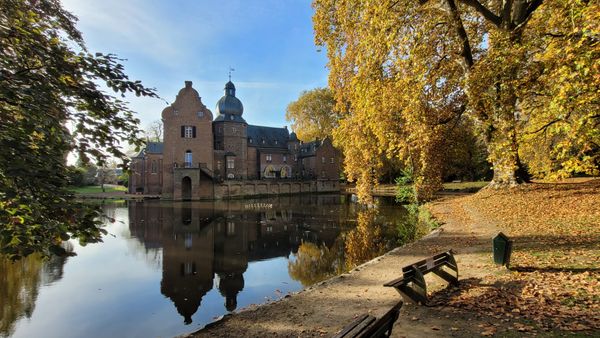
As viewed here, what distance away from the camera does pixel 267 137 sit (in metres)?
59.0

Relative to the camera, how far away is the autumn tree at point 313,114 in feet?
183

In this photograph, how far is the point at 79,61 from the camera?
11.8ft

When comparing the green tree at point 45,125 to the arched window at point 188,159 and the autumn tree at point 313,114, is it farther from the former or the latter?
the autumn tree at point 313,114

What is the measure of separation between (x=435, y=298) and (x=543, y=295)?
1.66 metres

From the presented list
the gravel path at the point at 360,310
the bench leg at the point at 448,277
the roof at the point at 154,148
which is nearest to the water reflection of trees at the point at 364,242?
the gravel path at the point at 360,310

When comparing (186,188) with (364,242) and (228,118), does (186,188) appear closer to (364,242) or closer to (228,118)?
(228,118)

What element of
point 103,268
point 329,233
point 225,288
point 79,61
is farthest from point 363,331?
point 329,233

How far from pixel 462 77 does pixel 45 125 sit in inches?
492

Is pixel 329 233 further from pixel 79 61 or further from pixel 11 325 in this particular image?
pixel 79 61

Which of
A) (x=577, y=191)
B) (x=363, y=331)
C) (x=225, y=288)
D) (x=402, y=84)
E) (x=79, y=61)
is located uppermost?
(x=402, y=84)

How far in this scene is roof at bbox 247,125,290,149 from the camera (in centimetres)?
5703

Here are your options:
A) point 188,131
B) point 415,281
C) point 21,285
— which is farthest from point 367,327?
point 188,131

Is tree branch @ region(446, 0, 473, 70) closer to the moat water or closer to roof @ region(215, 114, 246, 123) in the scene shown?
the moat water

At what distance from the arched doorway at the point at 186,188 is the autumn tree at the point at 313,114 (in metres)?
22.8
